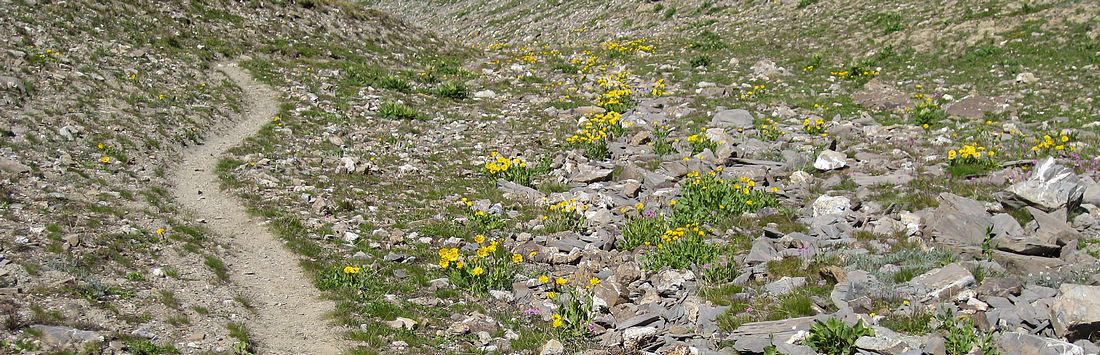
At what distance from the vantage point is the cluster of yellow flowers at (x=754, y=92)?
2232 cm

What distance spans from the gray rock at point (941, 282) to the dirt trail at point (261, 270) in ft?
24.3

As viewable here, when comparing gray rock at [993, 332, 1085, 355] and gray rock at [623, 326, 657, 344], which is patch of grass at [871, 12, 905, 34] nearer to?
gray rock at [993, 332, 1085, 355]

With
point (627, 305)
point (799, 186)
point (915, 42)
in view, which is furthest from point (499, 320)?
point (915, 42)

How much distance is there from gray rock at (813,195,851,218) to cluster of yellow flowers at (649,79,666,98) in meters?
11.2

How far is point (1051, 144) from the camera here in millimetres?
14477

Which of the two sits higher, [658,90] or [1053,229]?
[1053,229]

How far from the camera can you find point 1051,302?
768 cm

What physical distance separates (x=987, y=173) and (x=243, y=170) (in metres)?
15.9

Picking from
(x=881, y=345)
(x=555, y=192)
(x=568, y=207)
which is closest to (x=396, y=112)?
(x=555, y=192)

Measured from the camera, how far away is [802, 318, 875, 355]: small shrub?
7.54m

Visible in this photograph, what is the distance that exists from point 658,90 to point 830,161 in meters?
9.26

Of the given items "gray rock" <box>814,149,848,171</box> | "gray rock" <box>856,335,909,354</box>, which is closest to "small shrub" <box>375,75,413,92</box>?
"gray rock" <box>814,149,848,171</box>

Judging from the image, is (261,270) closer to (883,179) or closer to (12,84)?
(12,84)

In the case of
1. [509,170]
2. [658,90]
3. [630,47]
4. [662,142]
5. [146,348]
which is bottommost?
[630,47]
